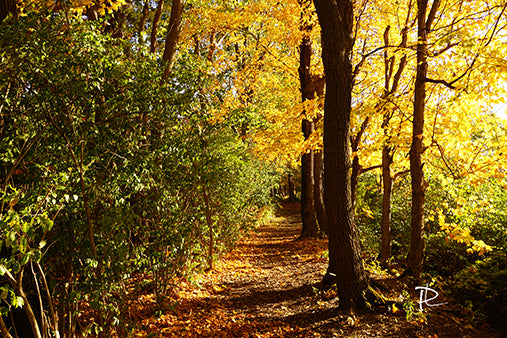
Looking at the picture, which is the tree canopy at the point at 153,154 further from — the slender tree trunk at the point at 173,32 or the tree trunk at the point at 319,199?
the tree trunk at the point at 319,199

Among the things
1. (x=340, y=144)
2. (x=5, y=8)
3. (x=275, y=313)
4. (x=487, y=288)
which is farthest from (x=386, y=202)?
(x=5, y=8)

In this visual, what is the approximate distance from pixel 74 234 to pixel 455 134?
27.3 ft

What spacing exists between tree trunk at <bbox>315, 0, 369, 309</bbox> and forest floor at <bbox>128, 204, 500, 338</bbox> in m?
0.48

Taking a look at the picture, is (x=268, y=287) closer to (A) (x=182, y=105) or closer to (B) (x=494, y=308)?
(B) (x=494, y=308)

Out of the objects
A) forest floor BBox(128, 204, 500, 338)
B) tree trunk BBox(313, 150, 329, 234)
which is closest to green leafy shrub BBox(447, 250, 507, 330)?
forest floor BBox(128, 204, 500, 338)

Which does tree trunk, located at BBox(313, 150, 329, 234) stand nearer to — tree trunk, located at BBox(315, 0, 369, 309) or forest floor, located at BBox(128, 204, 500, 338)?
forest floor, located at BBox(128, 204, 500, 338)

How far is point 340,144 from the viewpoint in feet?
14.7

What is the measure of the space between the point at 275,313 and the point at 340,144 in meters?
3.07

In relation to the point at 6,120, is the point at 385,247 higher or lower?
lower

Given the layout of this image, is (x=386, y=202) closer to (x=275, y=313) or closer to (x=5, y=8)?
(x=275, y=313)

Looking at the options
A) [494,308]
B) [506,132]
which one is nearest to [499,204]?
[506,132]

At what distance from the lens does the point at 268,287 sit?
253 inches

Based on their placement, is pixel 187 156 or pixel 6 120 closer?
pixel 6 120

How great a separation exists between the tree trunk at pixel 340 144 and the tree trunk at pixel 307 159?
5.57 meters
